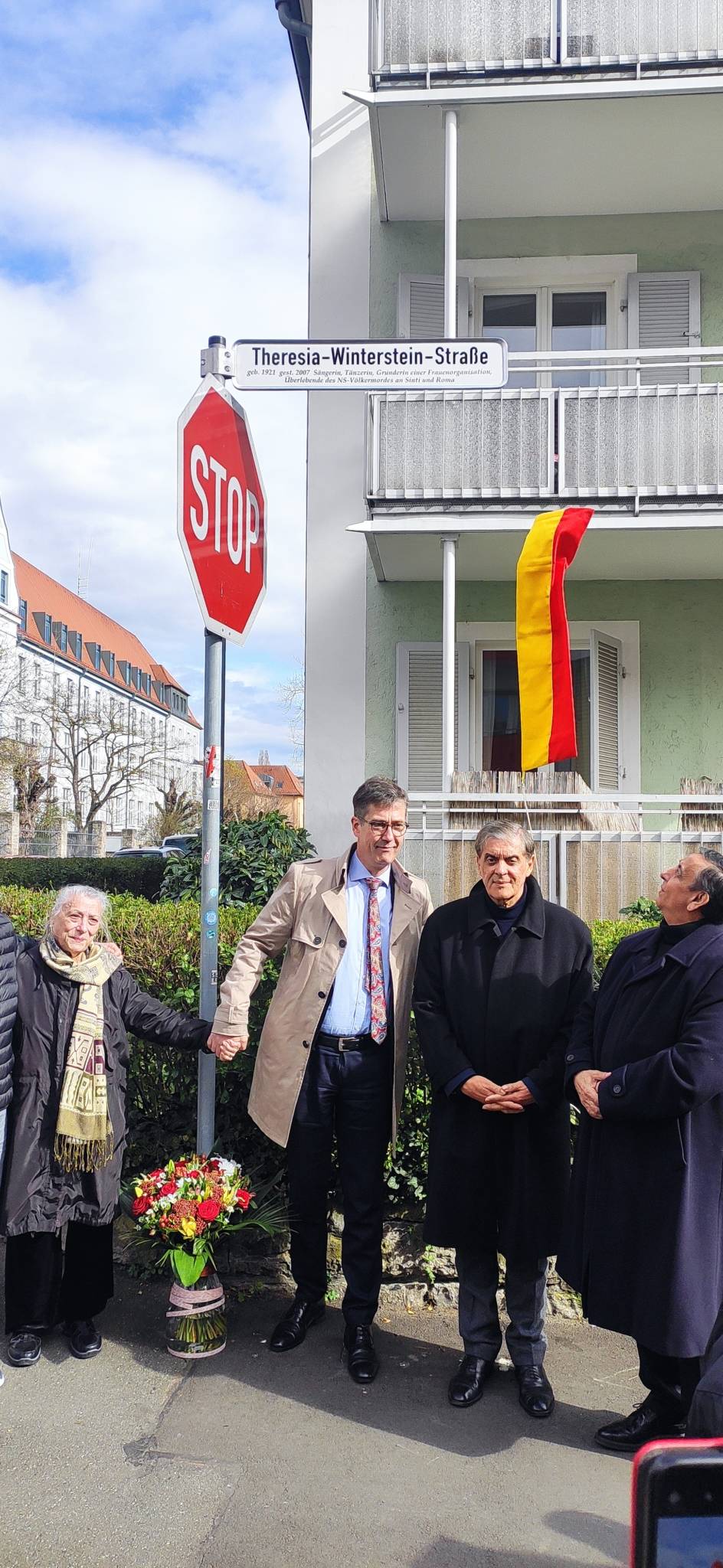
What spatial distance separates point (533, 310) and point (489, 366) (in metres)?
9.04

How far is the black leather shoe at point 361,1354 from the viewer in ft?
13.0

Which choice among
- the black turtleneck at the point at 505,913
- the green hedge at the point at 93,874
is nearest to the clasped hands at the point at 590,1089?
the black turtleneck at the point at 505,913

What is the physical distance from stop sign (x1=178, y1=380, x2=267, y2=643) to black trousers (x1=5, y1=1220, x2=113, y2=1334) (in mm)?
2175

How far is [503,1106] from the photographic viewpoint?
381 cm

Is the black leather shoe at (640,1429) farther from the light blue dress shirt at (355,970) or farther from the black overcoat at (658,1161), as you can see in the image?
the light blue dress shirt at (355,970)

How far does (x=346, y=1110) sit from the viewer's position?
4.18 meters

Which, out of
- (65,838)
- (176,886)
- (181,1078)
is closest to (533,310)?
(176,886)

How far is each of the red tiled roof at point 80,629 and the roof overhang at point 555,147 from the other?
5943 cm

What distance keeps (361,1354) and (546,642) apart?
568 cm

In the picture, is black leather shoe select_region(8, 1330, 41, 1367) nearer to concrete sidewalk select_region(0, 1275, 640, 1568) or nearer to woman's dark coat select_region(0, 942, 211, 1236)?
concrete sidewalk select_region(0, 1275, 640, 1568)

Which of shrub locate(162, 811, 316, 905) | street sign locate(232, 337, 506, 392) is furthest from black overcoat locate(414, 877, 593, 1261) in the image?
shrub locate(162, 811, 316, 905)

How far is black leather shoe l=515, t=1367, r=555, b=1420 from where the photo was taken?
3.74 m

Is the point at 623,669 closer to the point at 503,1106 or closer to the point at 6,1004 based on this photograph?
the point at 503,1106

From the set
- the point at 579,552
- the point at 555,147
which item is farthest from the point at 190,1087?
the point at 555,147
